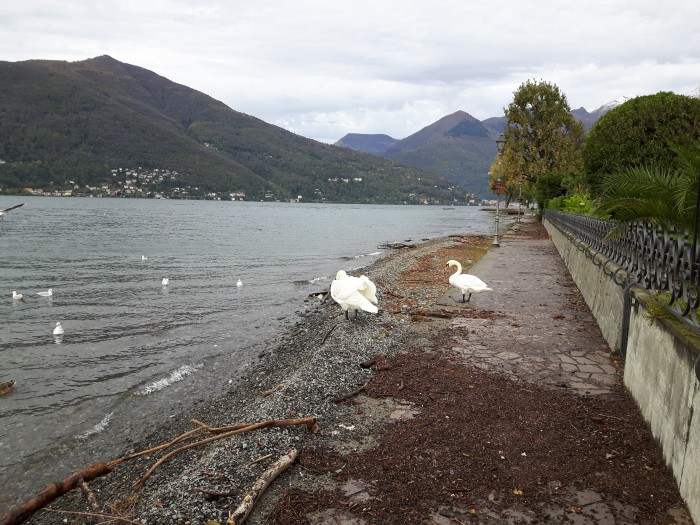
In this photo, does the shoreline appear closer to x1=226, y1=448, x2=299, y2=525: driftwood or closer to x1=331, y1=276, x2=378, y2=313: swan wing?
x1=226, y1=448, x2=299, y2=525: driftwood

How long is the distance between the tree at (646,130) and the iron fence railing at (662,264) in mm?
6698

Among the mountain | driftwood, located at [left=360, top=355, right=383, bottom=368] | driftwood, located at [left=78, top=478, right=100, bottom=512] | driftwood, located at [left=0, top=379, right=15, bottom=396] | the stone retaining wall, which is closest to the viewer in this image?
the stone retaining wall

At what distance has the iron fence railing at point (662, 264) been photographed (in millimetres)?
3342

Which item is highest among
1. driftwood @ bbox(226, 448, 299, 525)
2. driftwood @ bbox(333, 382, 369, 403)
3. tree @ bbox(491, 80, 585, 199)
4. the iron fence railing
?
tree @ bbox(491, 80, 585, 199)

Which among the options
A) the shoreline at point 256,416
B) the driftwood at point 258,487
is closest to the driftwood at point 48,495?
the shoreline at point 256,416

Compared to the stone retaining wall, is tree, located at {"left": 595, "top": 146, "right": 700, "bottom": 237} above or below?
above

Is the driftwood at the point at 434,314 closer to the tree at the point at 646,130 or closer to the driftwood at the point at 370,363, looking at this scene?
the driftwood at the point at 370,363

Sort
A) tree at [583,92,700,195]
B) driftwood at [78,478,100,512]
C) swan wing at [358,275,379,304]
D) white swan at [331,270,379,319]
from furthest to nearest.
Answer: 1. tree at [583,92,700,195]
2. swan wing at [358,275,379,304]
3. white swan at [331,270,379,319]
4. driftwood at [78,478,100,512]

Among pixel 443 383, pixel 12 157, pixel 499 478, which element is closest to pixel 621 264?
pixel 443 383

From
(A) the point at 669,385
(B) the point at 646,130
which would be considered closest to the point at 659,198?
(A) the point at 669,385

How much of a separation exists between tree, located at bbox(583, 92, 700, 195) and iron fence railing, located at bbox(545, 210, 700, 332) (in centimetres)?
670

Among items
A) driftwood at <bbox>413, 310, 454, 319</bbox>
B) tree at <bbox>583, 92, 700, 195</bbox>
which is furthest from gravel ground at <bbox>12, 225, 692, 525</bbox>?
tree at <bbox>583, 92, 700, 195</bbox>

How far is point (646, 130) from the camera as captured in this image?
42.0ft

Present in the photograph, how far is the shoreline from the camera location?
12.0 feet
